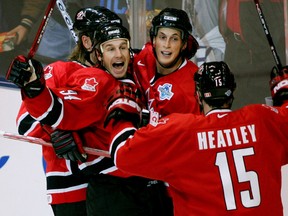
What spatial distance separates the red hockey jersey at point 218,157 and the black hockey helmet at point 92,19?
0.57 m

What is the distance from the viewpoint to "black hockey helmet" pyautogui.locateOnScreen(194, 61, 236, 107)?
2.03 m

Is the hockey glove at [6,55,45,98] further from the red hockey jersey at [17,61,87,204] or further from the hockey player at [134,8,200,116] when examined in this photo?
the hockey player at [134,8,200,116]

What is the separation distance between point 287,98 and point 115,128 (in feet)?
1.97

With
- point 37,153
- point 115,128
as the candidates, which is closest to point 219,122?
point 115,128

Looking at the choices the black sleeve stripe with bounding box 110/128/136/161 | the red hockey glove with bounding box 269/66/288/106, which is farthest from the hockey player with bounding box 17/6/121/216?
the red hockey glove with bounding box 269/66/288/106

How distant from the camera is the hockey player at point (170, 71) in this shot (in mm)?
2422

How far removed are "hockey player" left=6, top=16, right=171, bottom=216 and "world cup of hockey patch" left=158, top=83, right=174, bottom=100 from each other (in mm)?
128

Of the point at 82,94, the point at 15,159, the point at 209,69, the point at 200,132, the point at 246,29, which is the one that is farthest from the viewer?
the point at 15,159

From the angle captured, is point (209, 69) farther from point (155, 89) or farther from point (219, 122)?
point (155, 89)

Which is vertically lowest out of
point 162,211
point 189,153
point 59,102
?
point 162,211

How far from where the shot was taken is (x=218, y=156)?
197cm

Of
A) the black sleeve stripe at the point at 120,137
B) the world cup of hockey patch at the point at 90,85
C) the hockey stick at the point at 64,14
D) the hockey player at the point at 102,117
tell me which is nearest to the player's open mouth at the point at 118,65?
the hockey player at the point at 102,117

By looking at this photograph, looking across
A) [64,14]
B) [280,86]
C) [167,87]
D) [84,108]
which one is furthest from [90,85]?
[64,14]

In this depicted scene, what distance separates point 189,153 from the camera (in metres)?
1.97
